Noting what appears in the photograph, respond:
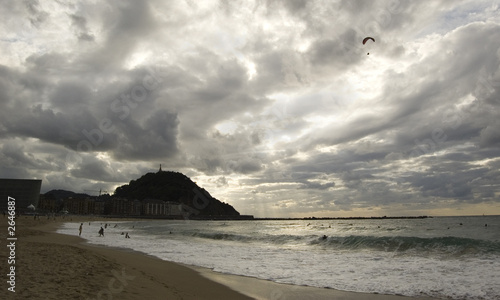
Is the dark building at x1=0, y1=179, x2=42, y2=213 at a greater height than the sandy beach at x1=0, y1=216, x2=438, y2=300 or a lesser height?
greater

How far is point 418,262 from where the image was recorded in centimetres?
2109

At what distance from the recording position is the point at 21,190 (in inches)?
6585

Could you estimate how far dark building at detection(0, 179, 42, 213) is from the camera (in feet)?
543

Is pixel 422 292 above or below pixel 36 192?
below

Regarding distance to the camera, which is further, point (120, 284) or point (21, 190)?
point (21, 190)

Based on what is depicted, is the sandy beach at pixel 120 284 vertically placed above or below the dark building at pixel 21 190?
below

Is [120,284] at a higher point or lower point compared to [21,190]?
lower

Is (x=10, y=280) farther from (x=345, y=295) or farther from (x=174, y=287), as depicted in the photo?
(x=345, y=295)

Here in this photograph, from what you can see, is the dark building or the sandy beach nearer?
the sandy beach

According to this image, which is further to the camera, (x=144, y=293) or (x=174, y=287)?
(x=174, y=287)

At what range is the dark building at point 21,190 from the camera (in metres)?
166

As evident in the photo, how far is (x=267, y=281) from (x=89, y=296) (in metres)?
8.59

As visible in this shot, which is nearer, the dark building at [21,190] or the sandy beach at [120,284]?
the sandy beach at [120,284]

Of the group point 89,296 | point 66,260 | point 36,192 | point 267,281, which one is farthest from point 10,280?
point 36,192
